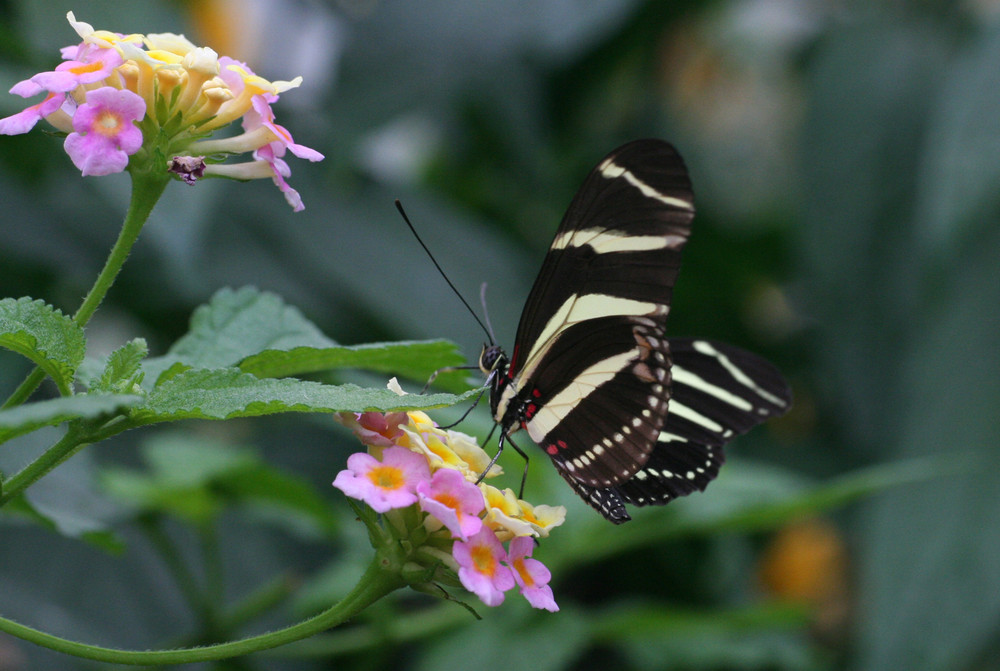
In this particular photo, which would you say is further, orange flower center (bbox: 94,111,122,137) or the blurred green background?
the blurred green background

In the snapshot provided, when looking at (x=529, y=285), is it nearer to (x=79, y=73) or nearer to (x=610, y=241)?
(x=610, y=241)

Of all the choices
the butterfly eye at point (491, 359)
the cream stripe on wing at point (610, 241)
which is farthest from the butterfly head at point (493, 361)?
the cream stripe on wing at point (610, 241)

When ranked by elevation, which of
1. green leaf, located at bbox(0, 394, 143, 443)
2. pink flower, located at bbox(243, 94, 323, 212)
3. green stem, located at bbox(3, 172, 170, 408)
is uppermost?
pink flower, located at bbox(243, 94, 323, 212)

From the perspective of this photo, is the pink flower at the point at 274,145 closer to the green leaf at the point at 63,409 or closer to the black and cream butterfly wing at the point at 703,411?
the green leaf at the point at 63,409

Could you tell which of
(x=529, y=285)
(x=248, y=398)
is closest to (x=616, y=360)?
(x=248, y=398)

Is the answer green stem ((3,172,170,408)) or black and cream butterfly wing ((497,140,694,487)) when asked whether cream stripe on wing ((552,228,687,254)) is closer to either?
black and cream butterfly wing ((497,140,694,487))

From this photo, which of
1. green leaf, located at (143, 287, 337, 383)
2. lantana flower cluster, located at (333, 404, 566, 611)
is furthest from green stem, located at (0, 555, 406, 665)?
green leaf, located at (143, 287, 337, 383)
